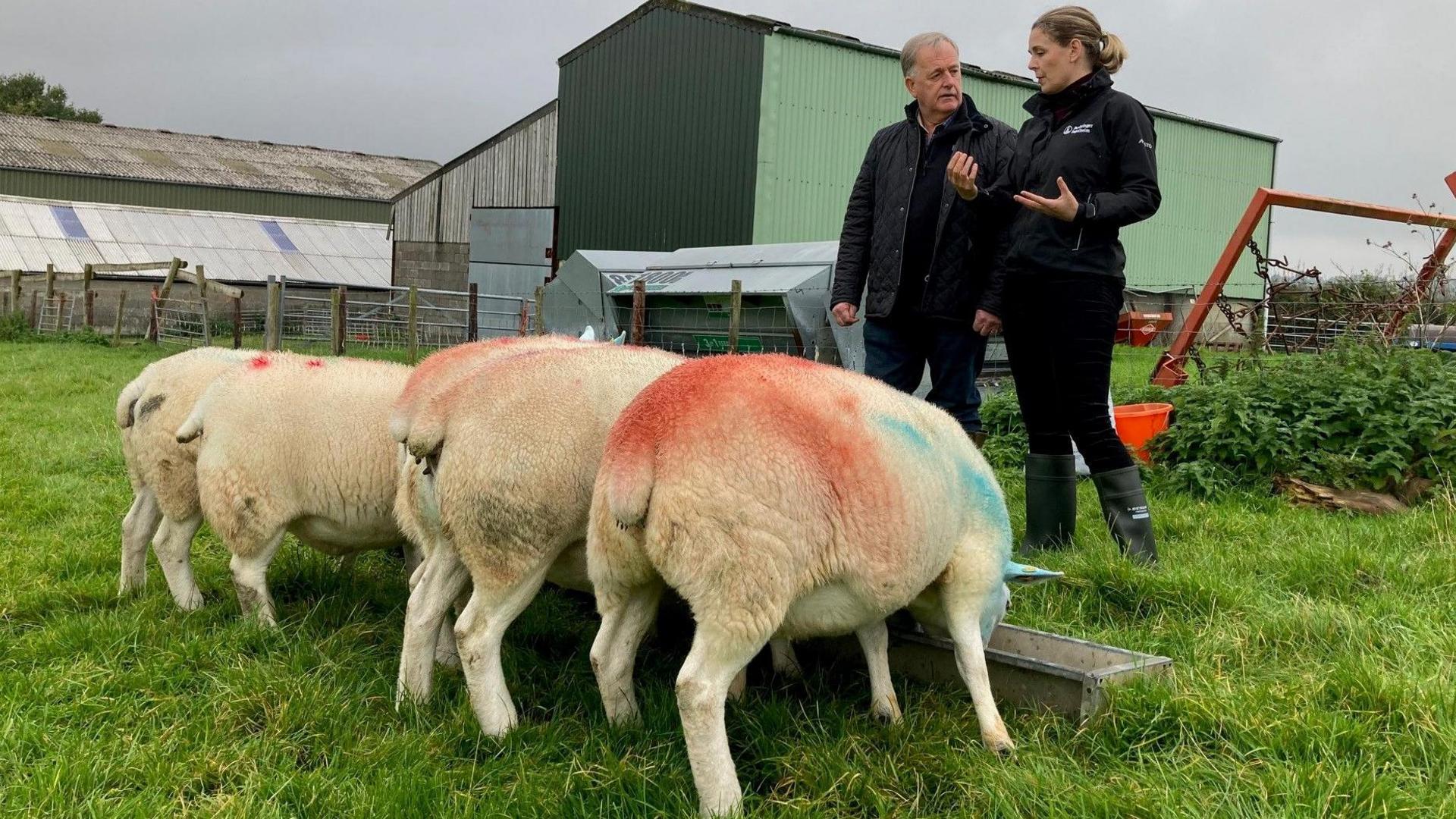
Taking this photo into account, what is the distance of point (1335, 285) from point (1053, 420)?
6.16 meters

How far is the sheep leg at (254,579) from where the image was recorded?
399 cm

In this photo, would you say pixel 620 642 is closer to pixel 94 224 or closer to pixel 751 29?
pixel 751 29

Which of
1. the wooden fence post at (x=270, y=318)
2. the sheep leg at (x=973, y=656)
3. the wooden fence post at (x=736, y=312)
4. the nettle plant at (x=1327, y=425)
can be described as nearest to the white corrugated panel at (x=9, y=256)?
the wooden fence post at (x=270, y=318)

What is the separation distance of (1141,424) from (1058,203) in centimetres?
295

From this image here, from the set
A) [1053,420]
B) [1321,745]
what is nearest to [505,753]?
[1321,745]

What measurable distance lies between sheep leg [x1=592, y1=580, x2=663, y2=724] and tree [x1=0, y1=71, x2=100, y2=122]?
64.4m

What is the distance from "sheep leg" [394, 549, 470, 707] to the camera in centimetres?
327

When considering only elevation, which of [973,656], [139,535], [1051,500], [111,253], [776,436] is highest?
[111,253]

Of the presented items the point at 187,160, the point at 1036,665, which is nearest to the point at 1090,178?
the point at 1036,665

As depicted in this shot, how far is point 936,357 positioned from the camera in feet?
15.3

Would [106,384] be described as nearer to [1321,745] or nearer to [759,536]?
[759,536]

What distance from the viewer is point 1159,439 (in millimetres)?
6336

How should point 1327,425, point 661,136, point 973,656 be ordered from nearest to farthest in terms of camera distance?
1. point 973,656
2. point 1327,425
3. point 661,136

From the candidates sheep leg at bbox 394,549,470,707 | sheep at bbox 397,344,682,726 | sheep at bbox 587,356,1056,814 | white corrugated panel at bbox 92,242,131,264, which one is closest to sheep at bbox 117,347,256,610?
sheep leg at bbox 394,549,470,707
